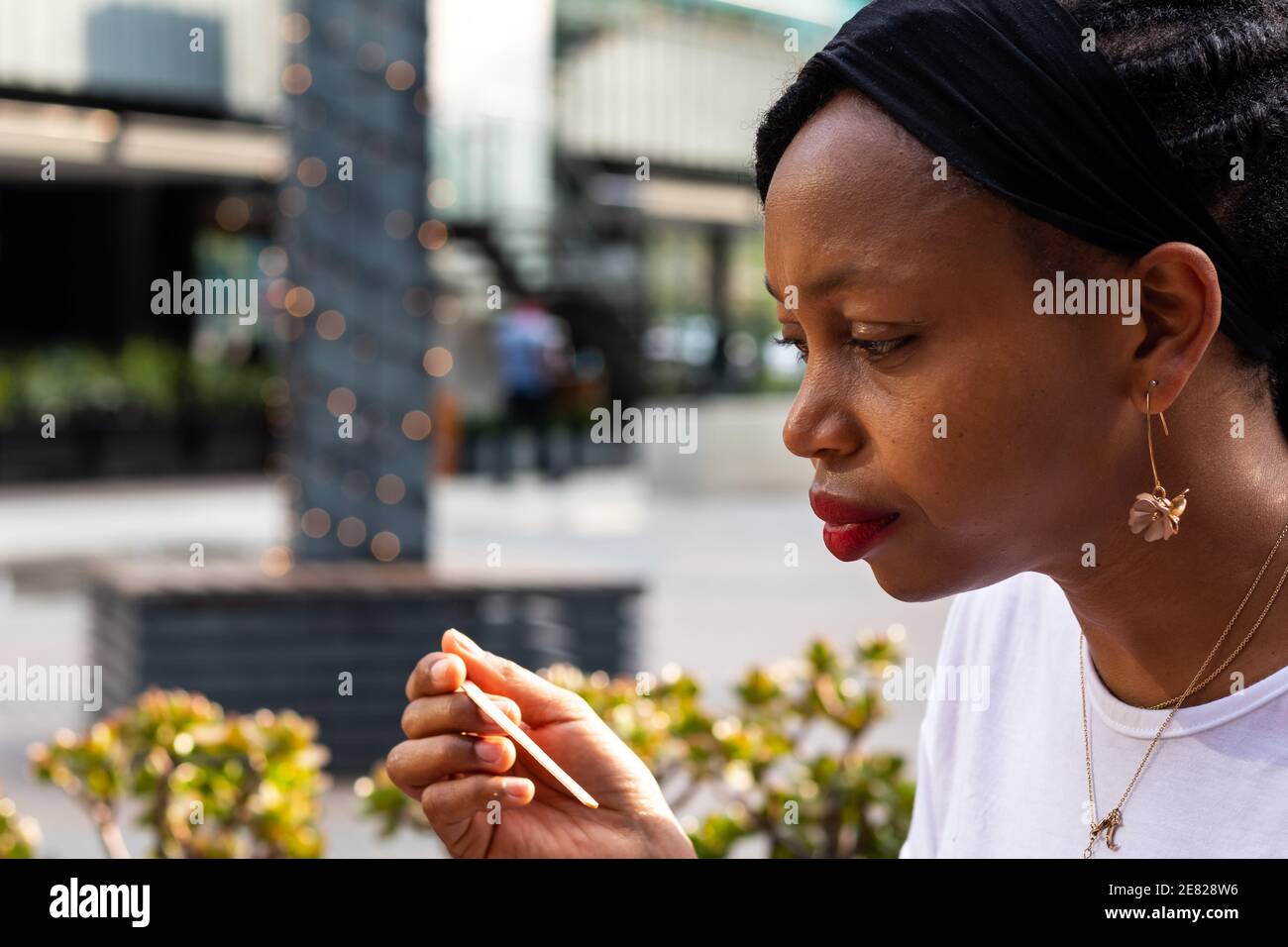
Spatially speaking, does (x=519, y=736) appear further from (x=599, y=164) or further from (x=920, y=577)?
(x=599, y=164)

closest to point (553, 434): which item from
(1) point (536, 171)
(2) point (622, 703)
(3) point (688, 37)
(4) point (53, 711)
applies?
(1) point (536, 171)

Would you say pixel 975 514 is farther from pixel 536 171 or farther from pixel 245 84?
pixel 536 171

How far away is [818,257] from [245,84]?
1916 centimetres

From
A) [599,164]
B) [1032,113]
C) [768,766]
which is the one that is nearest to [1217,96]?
[1032,113]

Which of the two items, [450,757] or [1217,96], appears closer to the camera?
[1217,96]

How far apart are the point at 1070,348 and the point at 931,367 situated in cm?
10

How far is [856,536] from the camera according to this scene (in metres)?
1.23

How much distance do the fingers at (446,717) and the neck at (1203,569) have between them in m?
0.48

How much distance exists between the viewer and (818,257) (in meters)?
1.18

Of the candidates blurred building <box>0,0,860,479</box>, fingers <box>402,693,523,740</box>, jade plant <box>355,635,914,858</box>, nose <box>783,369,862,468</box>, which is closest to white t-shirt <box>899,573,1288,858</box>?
nose <box>783,369,862,468</box>

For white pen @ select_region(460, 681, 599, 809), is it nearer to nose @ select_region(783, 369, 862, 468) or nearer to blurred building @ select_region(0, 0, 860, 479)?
nose @ select_region(783, 369, 862, 468)

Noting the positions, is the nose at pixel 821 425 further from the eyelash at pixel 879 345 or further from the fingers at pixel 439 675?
the fingers at pixel 439 675

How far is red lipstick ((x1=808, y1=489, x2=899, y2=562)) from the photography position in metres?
1.22

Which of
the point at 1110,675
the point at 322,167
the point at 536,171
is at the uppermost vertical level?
the point at 536,171
